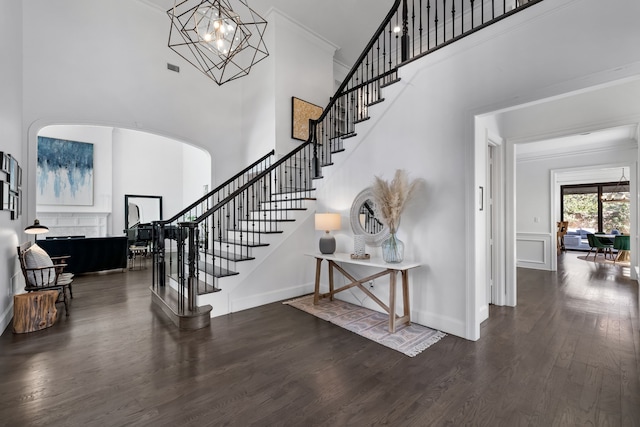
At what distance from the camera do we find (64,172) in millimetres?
8133

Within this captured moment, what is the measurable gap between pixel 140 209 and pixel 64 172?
7.39 feet

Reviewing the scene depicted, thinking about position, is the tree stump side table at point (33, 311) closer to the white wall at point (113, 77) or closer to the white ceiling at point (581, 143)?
the white wall at point (113, 77)

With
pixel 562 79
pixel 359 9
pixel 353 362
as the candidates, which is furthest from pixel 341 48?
pixel 353 362

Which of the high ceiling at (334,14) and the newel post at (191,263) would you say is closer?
the newel post at (191,263)

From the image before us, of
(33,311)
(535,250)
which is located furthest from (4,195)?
(535,250)

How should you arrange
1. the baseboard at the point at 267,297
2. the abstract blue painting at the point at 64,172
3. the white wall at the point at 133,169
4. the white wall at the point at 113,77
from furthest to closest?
1. the white wall at the point at 133,169
2. the abstract blue painting at the point at 64,172
3. the white wall at the point at 113,77
4. the baseboard at the point at 267,297

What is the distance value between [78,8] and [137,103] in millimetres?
1652

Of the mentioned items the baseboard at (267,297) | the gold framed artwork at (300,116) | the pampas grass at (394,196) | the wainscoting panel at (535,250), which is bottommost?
the baseboard at (267,297)

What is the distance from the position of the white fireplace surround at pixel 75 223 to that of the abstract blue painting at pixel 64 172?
337 mm

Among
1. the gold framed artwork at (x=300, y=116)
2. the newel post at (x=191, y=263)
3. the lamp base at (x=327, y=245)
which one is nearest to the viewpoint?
the newel post at (x=191, y=263)

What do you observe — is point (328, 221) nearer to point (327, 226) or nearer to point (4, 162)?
point (327, 226)

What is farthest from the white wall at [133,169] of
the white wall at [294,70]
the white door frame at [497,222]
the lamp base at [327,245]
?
the white door frame at [497,222]

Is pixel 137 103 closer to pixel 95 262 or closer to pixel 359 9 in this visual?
pixel 95 262

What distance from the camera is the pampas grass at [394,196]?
3182 millimetres
